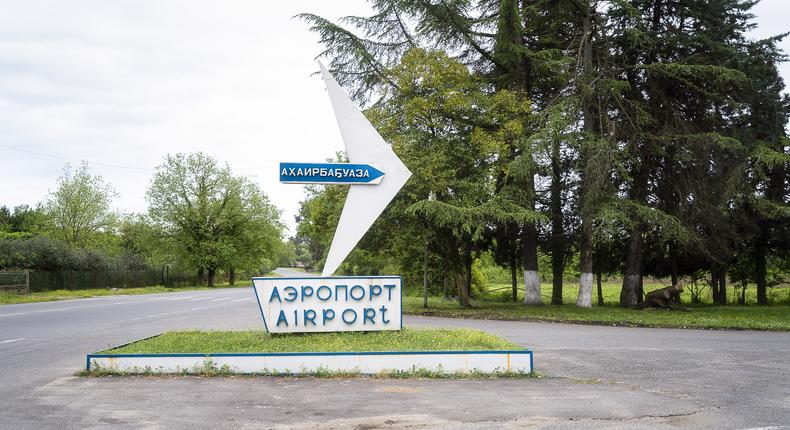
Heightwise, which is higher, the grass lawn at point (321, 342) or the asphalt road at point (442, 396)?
the grass lawn at point (321, 342)

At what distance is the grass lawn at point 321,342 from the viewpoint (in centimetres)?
955

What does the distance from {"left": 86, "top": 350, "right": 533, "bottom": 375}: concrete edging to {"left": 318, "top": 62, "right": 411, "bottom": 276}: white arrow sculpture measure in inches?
107

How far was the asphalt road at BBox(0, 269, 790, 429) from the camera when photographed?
647cm

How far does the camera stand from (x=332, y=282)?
10.9 meters

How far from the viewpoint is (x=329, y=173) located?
1136 cm

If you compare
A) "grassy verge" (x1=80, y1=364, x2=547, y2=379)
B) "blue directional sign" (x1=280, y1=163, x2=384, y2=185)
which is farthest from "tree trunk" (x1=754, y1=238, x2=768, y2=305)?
"grassy verge" (x1=80, y1=364, x2=547, y2=379)

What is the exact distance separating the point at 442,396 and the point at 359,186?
507 cm

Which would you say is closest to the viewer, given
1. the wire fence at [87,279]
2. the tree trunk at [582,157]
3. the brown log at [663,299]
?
the tree trunk at [582,157]

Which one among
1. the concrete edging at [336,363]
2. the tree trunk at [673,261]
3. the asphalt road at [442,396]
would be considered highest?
the tree trunk at [673,261]

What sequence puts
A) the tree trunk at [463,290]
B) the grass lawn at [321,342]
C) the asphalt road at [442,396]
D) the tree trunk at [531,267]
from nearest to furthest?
the asphalt road at [442,396], the grass lawn at [321,342], the tree trunk at [463,290], the tree trunk at [531,267]

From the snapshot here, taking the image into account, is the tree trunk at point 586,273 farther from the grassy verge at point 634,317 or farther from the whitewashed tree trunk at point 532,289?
the whitewashed tree trunk at point 532,289

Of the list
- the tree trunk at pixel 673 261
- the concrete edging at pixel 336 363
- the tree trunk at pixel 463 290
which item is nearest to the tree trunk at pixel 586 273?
the tree trunk at pixel 463 290

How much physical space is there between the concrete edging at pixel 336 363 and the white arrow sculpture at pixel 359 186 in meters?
2.72

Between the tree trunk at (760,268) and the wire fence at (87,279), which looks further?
the wire fence at (87,279)
